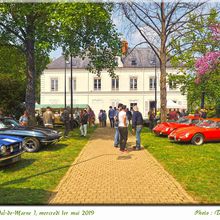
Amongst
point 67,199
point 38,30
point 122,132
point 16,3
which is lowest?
point 67,199

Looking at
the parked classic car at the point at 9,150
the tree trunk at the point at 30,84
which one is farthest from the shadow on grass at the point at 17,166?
the tree trunk at the point at 30,84

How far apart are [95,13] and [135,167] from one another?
927 cm

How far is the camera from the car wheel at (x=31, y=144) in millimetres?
12812

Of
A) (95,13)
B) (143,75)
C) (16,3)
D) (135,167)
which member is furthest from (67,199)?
(143,75)

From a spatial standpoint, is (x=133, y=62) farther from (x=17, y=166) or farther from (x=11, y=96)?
(x=17, y=166)

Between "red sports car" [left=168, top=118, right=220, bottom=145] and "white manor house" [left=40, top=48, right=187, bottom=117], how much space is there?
33.4 metres

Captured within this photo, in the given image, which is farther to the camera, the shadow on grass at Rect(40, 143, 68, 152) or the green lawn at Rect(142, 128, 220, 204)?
the shadow on grass at Rect(40, 143, 68, 152)

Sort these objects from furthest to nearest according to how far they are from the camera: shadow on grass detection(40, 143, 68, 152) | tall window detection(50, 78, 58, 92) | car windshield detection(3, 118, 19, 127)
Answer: tall window detection(50, 78, 58, 92), shadow on grass detection(40, 143, 68, 152), car windshield detection(3, 118, 19, 127)

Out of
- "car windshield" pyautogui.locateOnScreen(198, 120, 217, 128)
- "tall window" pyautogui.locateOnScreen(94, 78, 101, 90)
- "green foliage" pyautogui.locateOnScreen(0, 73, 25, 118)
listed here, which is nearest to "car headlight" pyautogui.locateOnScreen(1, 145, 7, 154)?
"car windshield" pyautogui.locateOnScreen(198, 120, 217, 128)

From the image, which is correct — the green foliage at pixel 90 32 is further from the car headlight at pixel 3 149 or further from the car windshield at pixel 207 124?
the car headlight at pixel 3 149

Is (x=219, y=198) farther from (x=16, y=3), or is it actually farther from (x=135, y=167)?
(x=16, y=3)

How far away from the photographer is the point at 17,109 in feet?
104

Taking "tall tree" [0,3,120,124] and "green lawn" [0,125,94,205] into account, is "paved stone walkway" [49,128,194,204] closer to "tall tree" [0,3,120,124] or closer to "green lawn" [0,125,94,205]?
"green lawn" [0,125,94,205]

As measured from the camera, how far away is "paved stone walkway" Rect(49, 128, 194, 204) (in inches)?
260
